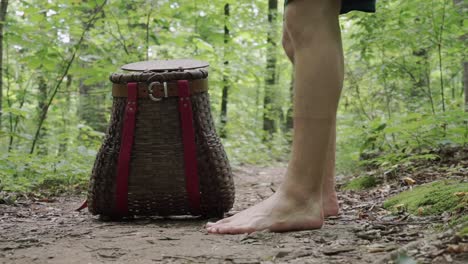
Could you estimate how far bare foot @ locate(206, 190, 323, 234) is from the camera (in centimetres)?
195

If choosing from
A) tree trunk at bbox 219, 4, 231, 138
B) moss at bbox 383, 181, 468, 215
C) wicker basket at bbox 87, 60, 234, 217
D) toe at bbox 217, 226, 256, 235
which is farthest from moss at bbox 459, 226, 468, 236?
tree trunk at bbox 219, 4, 231, 138

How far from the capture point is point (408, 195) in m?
2.60

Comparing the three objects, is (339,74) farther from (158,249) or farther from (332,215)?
(158,249)

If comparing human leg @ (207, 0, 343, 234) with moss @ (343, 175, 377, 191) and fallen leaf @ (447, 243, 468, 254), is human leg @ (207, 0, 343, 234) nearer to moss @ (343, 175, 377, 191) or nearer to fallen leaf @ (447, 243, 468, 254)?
fallen leaf @ (447, 243, 468, 254)

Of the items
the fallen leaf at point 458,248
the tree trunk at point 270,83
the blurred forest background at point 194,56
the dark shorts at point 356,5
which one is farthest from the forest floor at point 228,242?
the tree trunk at point 270,83

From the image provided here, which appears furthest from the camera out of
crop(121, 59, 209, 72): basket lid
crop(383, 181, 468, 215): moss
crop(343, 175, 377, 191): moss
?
crop(343, 175, 377, 191): moss

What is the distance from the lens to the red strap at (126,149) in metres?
2.46

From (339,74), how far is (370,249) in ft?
2.52

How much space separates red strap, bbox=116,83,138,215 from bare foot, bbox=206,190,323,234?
2.13 feet

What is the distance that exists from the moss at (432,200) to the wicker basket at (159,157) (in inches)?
35.1

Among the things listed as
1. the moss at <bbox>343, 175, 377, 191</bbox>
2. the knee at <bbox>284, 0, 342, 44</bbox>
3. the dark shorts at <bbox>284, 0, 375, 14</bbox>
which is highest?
the dark shorts at <bbox>284, 0, 375, 14</bbox>

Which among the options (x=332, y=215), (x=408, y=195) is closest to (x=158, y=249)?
(x=332, y=215)

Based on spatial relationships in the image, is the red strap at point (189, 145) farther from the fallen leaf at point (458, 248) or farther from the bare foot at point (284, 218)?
the fallen leaf at point (458, 248)

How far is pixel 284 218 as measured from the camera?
6.43 ft
